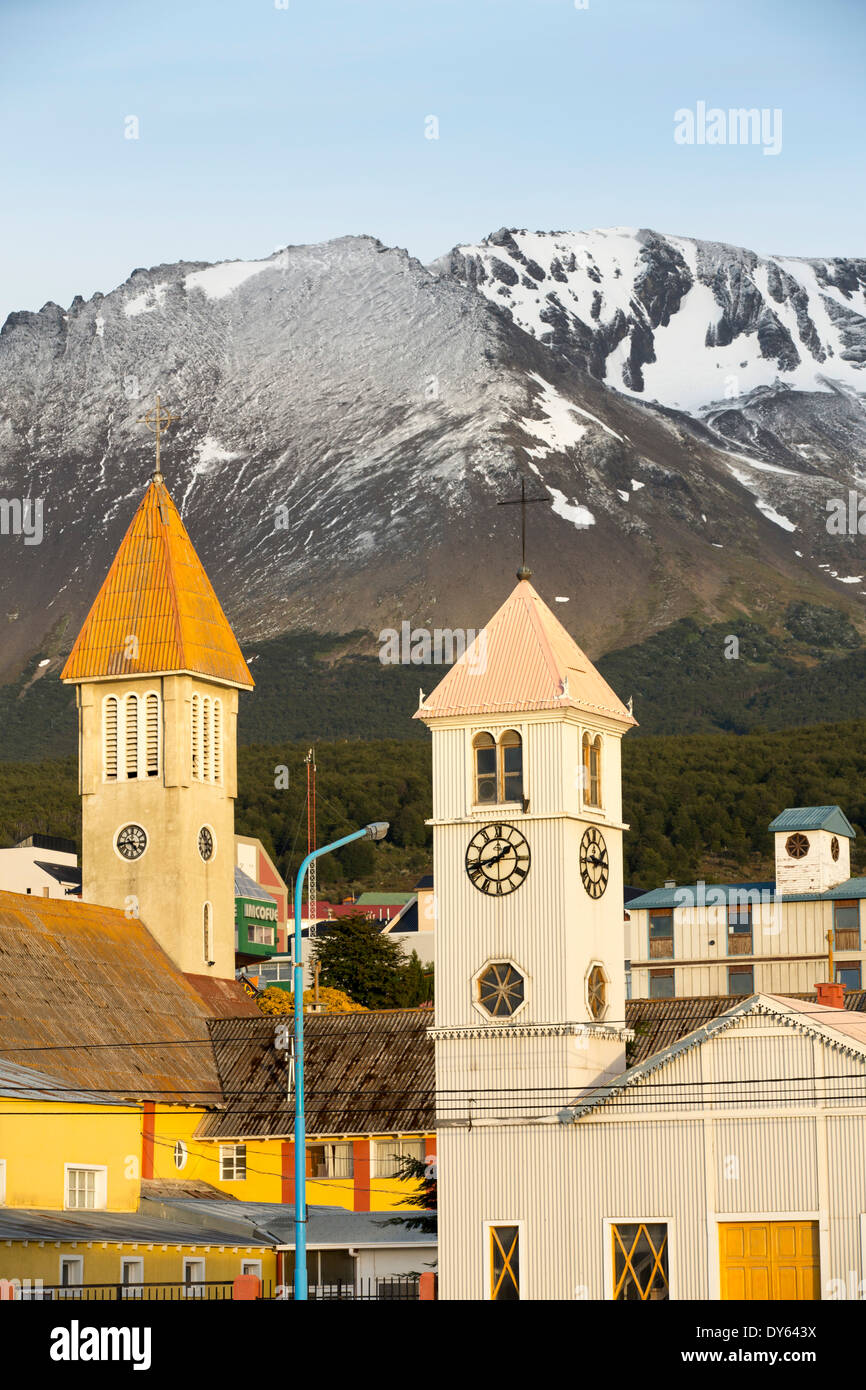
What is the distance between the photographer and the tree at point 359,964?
105 metres

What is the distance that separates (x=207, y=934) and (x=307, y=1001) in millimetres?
15476

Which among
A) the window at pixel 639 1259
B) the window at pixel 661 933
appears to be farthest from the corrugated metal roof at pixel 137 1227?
the window at pixel 661 933

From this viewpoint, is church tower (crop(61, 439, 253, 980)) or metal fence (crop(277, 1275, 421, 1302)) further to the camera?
church tower (crop(61, 439, 253, 980))

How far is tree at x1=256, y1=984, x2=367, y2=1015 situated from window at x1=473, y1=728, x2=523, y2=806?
93.4ft

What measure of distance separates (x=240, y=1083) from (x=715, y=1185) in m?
25.7

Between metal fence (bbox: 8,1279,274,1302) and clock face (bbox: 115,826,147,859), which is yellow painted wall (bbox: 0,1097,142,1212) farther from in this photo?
clock face (bbox: 115,826,147,859)

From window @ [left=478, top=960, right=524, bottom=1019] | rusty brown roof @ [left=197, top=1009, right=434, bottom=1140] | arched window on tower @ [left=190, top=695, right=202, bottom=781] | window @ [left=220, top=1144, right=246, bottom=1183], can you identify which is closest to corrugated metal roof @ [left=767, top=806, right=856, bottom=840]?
arched window on tower @ [left=190, top=695, right=202, bottom=781]

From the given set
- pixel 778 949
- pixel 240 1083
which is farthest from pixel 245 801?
pixel 240 1083

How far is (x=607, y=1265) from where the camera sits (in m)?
51.3

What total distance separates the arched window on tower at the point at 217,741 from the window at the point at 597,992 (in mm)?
31087

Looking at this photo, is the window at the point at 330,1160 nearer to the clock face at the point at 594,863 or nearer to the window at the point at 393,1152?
the window at the point at 393,1152

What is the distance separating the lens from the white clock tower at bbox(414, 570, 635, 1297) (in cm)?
5391
